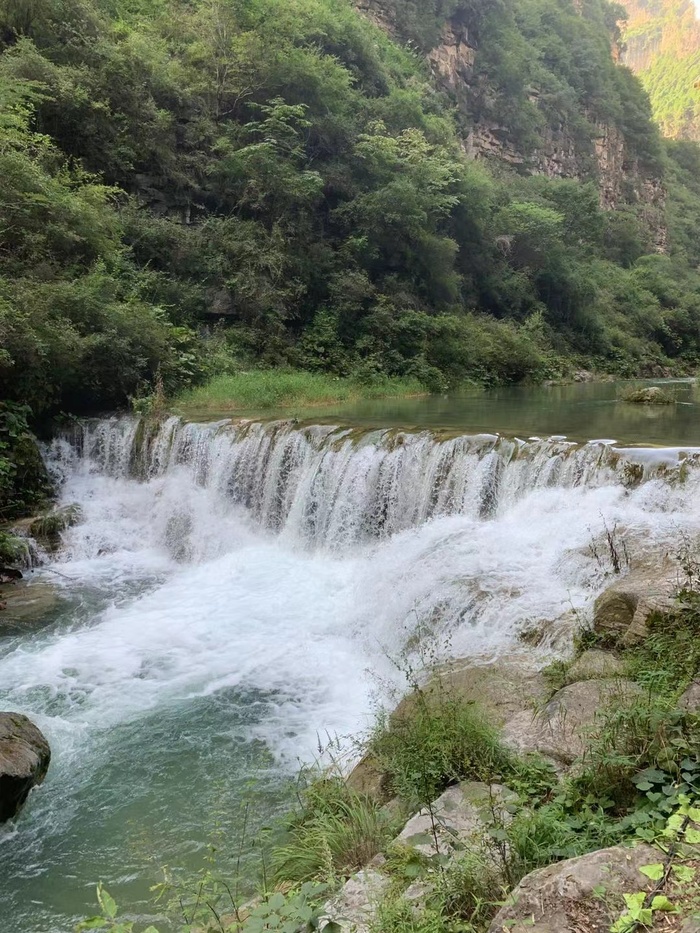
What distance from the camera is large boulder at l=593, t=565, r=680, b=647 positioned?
4.73m

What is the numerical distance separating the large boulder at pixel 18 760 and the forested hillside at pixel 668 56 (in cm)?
8350

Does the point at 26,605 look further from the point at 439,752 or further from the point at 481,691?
the point at 439,752

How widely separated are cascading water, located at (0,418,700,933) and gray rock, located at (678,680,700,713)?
2.37 metres

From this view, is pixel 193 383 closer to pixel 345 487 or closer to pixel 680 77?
pixel 345 487

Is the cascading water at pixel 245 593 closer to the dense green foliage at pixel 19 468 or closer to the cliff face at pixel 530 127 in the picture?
the dense green foliage at pixel 19 468

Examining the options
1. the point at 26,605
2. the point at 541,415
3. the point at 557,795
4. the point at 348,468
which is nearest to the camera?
the point at 557,795

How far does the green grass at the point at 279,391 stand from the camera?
1468cm

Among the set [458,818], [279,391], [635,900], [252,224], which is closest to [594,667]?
[458,818]

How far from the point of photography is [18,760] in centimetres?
449

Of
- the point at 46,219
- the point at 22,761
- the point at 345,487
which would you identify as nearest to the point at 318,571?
the point at 345,487

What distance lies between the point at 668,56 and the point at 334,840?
4459 inches

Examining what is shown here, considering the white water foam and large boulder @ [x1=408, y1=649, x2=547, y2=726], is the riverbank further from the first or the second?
the white water foam

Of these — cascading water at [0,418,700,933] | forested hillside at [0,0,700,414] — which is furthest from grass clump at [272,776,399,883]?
forested hillside at [0,0,700,414]

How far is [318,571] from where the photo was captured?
917 cm
